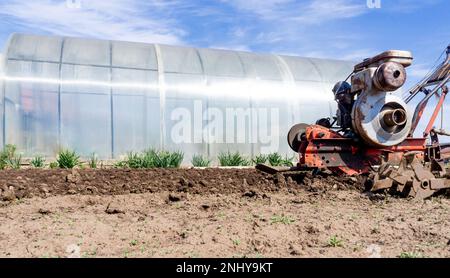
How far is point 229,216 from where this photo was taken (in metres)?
5.23

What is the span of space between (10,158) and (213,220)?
9.01 meters

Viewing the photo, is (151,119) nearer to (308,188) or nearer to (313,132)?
(313,132)

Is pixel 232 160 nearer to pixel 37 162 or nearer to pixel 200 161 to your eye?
pixel 200 161

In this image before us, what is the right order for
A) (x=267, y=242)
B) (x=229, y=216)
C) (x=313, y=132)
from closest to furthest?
1. (x=267, y=242)
2. (x=229, y=216)
3. (x=313, y=132)

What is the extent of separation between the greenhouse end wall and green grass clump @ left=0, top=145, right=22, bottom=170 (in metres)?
0.40

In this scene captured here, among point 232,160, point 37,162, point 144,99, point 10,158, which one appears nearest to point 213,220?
point 37,162

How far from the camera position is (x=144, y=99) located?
14.1m

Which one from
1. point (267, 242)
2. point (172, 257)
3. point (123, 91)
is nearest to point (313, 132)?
point (267, 242)

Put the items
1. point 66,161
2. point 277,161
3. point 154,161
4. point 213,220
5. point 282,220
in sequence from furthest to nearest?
point 277,161 < point 154,161 < point 66,161 < point 213,220 < point 282,220

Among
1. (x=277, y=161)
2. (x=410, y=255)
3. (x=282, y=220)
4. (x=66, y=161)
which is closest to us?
(x=410, y=255)

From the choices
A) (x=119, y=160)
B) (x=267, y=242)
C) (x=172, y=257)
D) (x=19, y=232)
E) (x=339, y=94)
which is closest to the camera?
(x=172, y=257)

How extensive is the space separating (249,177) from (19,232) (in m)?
4.98

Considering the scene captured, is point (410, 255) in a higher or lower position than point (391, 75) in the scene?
lower

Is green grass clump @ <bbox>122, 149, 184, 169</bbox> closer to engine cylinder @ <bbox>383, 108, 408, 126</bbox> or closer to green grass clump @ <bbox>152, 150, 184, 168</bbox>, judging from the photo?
green grass clump @ <bbox>152, 150, 184, 168</bbox>
